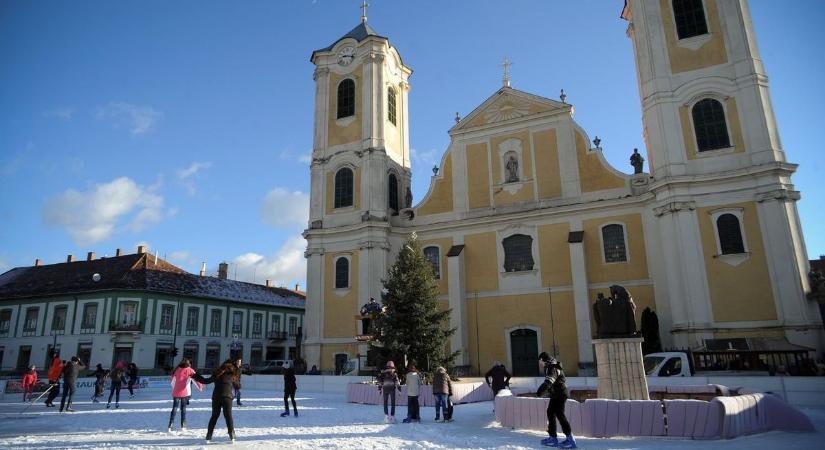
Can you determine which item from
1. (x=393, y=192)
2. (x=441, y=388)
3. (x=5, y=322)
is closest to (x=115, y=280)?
(x=5, y=322)

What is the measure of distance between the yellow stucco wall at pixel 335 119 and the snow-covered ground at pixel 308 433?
694 inches

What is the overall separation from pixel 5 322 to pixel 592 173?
41.3 m

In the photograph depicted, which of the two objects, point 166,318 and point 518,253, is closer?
point 518,253

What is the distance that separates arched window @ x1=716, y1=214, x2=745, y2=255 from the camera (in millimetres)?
20609

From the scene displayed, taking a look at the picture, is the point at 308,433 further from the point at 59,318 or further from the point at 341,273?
the point at 59,318

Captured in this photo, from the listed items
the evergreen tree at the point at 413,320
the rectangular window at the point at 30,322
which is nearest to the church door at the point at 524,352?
the evergreen tree at the point at 413,320

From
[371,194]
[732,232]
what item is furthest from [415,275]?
[732,232]

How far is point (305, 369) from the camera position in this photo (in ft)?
85.8

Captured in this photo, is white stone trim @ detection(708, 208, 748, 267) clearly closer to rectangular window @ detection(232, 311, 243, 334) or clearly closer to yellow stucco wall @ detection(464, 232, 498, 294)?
yellow stucco wall @ detection(464, 232, 498, 294)

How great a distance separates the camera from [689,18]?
2397cm

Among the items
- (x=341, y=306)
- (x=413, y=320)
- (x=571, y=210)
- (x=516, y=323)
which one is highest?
(x=571, y=210)

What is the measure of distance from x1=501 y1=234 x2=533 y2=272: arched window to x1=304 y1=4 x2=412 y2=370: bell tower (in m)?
5.96

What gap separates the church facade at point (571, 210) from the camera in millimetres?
20391

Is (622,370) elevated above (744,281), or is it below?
below
